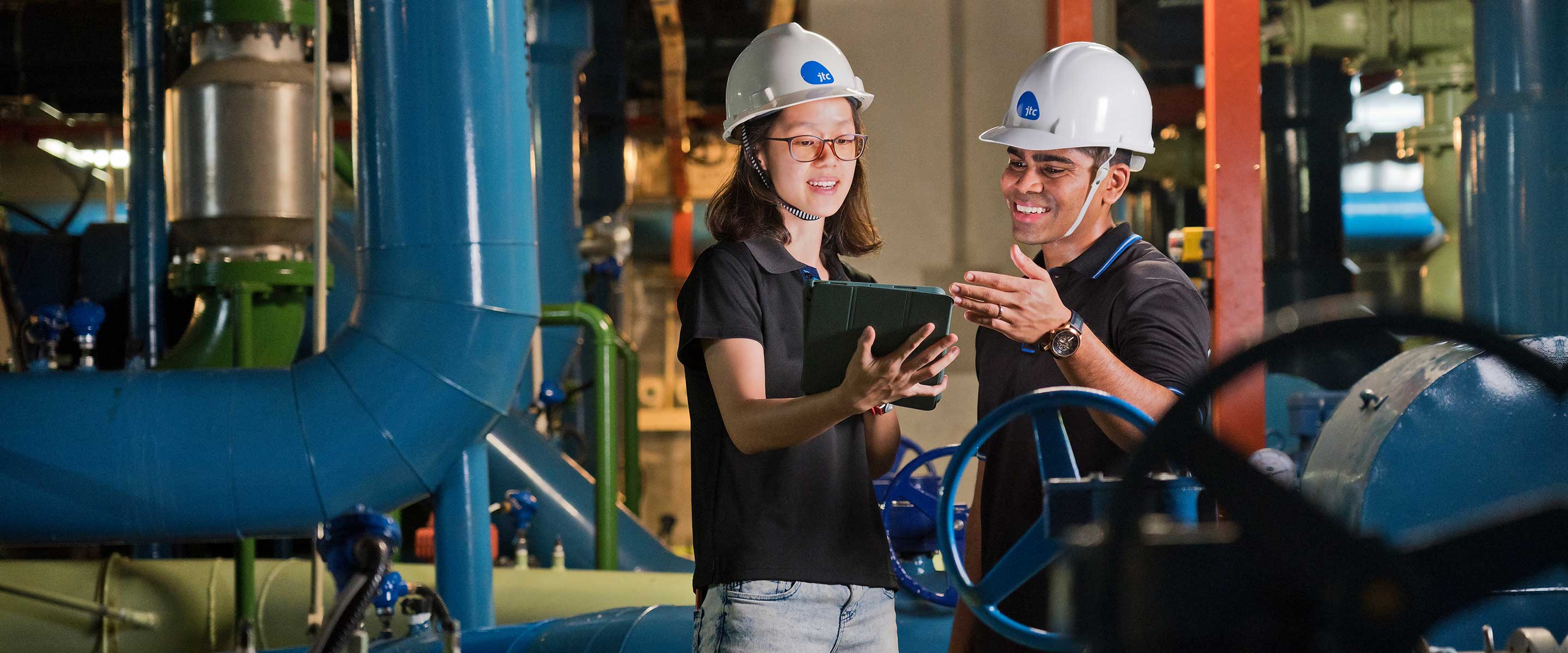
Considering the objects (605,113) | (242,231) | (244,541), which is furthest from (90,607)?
(605,113)

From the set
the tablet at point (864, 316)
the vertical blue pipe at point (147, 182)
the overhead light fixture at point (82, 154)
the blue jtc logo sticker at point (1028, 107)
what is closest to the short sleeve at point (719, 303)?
the tablet at point (864, 316)

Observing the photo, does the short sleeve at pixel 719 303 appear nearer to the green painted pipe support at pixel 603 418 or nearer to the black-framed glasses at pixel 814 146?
the black-framed glasses at pixel 814 146

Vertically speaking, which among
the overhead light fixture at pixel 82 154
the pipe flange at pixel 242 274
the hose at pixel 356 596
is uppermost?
the overhead light fixture at pixel 82 154

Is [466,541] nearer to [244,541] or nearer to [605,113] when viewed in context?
[244,541]

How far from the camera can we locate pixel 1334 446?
72.4 inches

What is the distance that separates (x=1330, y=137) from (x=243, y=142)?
5.54 metres

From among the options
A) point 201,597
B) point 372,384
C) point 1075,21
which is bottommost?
point 201,597

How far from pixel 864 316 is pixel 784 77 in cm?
44

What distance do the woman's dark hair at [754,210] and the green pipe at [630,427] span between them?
136 inches

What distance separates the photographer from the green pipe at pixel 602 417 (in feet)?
13.0

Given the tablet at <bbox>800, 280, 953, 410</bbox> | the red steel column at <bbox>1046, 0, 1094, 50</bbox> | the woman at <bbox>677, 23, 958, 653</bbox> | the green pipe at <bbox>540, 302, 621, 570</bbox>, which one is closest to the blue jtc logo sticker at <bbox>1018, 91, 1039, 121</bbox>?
A: the woman at <bbox>677, 23, 958, 653</bbox>

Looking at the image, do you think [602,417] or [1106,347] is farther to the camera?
[602,417]

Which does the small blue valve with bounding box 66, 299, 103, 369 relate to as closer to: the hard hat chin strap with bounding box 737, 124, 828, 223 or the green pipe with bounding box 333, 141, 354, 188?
the green pipe with bounding box 333, 141, 354, 188

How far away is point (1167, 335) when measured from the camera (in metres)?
1.57
